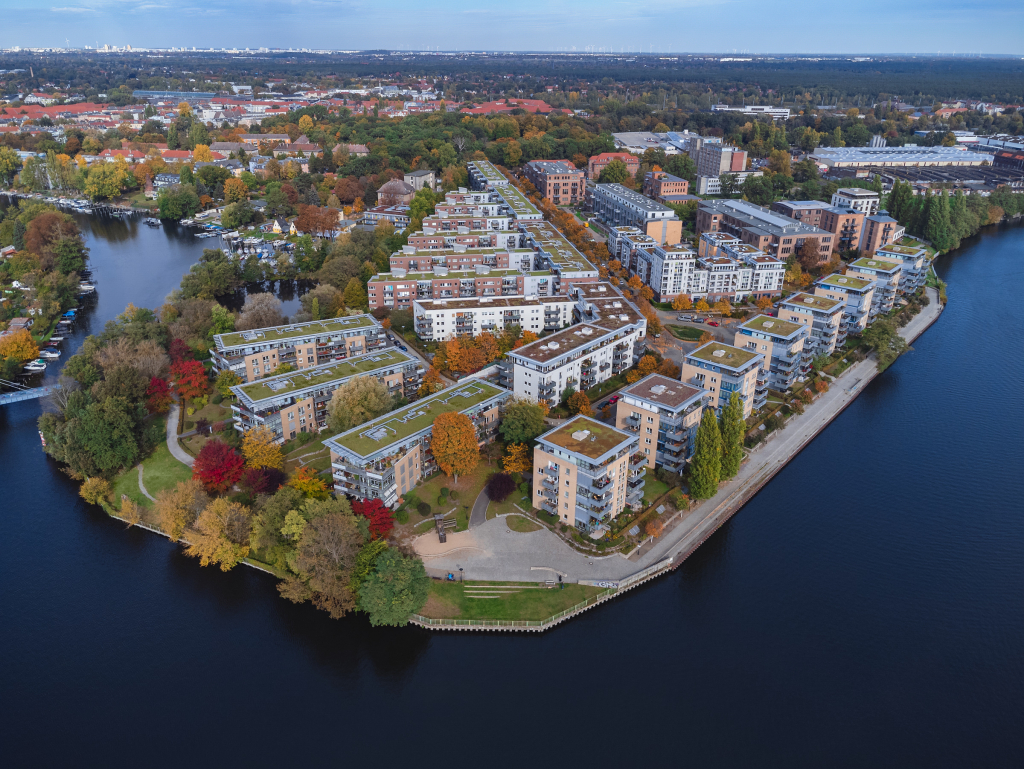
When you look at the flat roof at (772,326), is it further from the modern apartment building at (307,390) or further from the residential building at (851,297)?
the modern apartment building at (307,390)

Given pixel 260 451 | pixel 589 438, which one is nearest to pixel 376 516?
pixel 260 451

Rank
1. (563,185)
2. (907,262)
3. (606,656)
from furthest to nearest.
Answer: (563,185), (907,262), (606,656)

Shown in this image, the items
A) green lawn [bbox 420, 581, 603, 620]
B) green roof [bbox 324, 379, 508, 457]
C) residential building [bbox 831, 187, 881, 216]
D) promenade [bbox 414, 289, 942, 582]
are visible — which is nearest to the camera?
green lawn [bbox 420, 581, 603, 620]

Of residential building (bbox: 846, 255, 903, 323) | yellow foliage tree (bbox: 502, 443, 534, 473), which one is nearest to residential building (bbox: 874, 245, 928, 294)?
residential building (bbox: 846, 255, 903, 323)

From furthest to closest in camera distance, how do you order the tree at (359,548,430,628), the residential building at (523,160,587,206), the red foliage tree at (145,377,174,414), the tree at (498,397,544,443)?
the residential building at (523,160,587,206) < the red foliage tree at (145,377,174,414) < the tree at (498,397,544,443) < the tree at (359,548,430,628)

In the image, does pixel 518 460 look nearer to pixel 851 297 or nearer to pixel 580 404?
pixel 580 404

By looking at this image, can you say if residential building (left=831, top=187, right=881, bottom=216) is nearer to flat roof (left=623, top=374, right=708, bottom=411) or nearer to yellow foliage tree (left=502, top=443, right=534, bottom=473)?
flat roof (left=623, top=374, right=708, bottom=411)

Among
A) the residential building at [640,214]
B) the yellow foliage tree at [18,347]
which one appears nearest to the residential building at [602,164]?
the residential building at [640,214]

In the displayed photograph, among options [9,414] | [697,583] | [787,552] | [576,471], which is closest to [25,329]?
[9,414]
